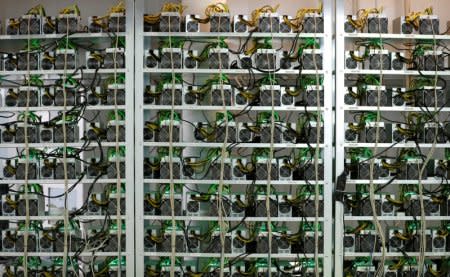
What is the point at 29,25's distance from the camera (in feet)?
8.82

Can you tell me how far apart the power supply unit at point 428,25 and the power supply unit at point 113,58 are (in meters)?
1.97

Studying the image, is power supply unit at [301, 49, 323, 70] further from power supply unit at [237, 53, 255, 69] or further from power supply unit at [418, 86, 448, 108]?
power supply unit at [418, 86, 448, 108]

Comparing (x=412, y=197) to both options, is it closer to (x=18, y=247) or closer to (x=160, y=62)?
(x=160, y=62)

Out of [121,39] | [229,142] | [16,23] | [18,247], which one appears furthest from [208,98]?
[18,247]

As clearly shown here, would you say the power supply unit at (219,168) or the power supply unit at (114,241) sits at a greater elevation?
the power supply unit at (219,168)

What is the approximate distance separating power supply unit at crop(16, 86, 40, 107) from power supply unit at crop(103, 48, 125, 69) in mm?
497

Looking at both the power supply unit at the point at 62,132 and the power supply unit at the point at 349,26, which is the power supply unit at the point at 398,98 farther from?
the power supply unit at the point at 62,132

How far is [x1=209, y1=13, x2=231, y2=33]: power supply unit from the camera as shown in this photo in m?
2.67

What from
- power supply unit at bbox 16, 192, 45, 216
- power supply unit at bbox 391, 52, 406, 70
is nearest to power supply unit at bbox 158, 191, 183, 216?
power supply unit at bbox 16, 192, 45, 216

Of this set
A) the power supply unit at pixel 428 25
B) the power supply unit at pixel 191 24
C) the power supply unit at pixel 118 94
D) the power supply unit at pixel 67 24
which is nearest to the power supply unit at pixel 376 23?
the power supply unit at pixel 428 25

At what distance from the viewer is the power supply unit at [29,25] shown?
8.82 ft

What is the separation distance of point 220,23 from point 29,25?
1.25 m

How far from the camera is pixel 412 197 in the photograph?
2.69m

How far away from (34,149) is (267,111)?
1.61 metres
